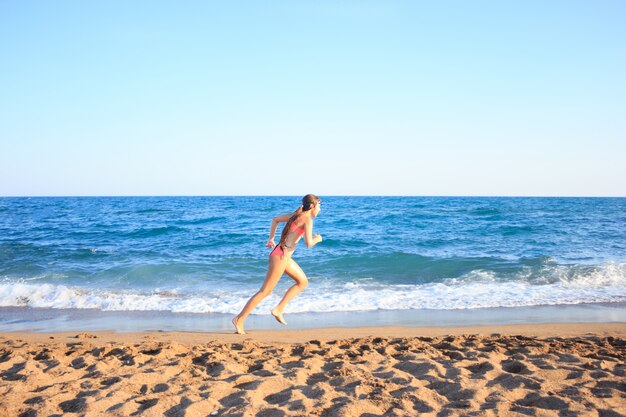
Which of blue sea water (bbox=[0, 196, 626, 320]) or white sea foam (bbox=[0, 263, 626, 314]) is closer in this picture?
white sea foam (bbox=[0, 263, 626, 314])

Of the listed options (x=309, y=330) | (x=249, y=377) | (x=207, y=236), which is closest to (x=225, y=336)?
(x=309, y=330)

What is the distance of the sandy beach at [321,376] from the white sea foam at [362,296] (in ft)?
8.90

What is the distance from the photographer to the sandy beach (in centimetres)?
364

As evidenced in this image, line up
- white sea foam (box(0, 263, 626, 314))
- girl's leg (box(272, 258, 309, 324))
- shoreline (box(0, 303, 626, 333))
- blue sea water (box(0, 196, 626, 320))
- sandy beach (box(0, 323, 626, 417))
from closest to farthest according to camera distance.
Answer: sandy beach (box(0, 323, 626, 417))
girl's leg (box(272, 258, 309, 324))
shoreline (box(0, 303, 626, 333))
white sea foam (box(0, 263, 626, 314))
blue sea water (box(0, 196, 626, 320))

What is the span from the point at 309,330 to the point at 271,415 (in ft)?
11.4

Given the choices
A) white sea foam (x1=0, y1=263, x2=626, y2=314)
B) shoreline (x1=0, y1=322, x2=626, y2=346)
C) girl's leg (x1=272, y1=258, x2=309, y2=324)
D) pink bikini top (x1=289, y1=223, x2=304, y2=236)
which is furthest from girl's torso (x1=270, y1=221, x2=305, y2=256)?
white sea foam (x1=0, y1=263, x2=626, y2=314)

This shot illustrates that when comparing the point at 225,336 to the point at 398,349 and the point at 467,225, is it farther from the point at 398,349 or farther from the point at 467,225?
the point at 467,225

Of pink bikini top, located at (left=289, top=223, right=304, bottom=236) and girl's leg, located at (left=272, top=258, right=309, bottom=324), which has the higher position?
pink bikini top, located at (left=289, top=223, right=304, bottom=236)

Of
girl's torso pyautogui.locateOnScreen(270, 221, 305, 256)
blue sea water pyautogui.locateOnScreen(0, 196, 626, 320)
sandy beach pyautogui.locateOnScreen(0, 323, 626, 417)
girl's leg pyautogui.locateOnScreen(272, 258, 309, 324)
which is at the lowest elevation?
blue sea water pyautogui.locateOnScreen(0, 196, 626, 320)

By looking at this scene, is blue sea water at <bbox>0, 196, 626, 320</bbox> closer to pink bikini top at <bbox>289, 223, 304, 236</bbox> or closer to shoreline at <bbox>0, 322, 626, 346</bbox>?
shoreline at <bbox>0, 322, 626, 346</bbox>

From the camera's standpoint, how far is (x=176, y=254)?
15828 mm

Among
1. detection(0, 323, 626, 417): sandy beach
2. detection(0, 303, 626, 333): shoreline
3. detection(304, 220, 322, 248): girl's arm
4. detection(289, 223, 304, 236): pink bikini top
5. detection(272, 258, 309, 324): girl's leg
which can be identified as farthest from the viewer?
detection(0, 303, 626, 333): shoreline

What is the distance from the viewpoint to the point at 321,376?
4367mm

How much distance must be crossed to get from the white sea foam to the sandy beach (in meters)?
2.71
